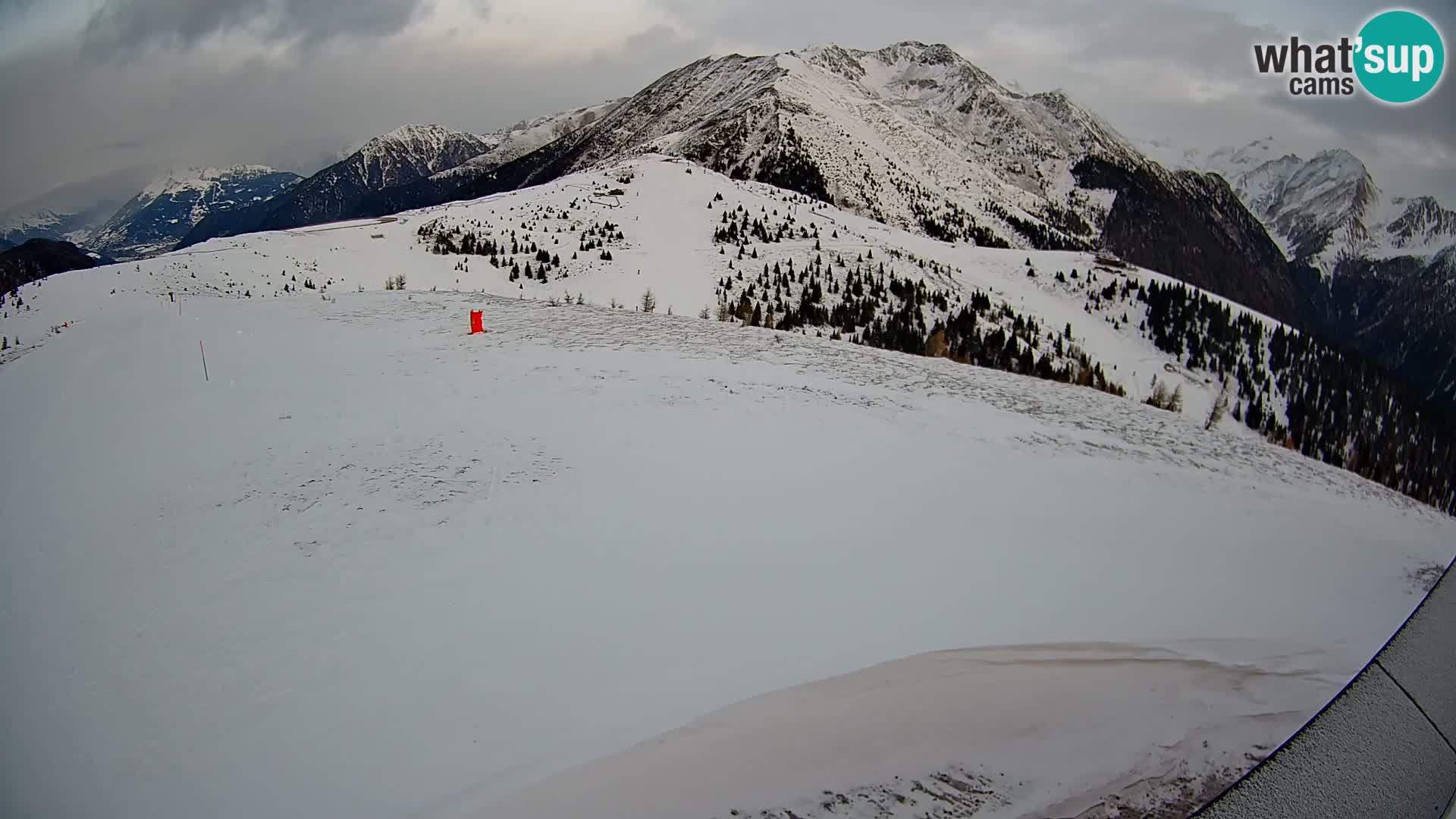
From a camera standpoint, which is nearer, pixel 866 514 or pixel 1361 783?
pixel 1361 783

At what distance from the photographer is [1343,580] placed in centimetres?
219

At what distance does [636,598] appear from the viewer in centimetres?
246

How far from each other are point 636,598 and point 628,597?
0.12ft

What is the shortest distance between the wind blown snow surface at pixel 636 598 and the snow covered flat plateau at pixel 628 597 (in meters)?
0.02

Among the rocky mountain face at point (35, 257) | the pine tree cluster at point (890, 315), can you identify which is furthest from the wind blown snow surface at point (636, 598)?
the pine tree cluster at point (890, 315)

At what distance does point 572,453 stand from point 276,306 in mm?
7414

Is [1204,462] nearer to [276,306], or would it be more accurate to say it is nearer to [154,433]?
[154,433]

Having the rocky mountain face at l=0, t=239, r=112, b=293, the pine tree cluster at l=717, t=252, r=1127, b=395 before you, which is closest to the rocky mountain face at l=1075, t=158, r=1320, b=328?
the pine tree cluster at l=717, t=252, r=1127, b=395

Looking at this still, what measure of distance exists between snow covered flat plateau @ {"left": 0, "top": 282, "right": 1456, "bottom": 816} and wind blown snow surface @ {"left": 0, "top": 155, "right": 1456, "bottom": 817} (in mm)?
15

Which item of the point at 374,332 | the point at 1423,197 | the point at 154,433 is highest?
the point at 1423,197

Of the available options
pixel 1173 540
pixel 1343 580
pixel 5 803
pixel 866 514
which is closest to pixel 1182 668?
pixel 1343 580

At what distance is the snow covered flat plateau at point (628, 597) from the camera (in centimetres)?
156

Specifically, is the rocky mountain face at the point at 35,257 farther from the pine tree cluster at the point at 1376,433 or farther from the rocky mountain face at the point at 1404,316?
the rocky mountain face at the point at 1404,316

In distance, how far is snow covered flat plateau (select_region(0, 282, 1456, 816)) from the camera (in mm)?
1560
